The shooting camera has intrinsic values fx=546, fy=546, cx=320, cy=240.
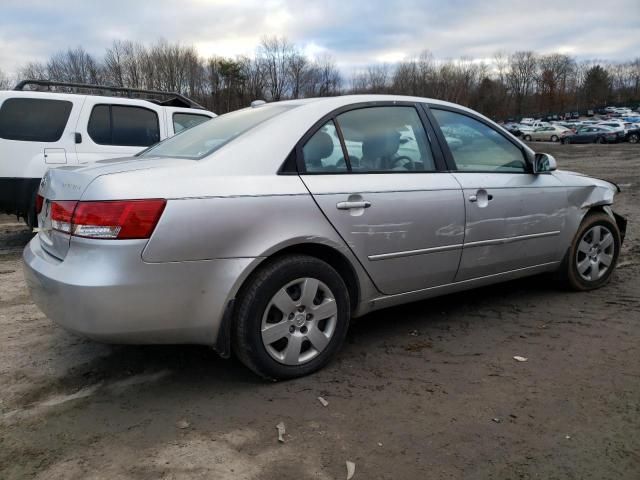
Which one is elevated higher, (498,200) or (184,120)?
(184,120)

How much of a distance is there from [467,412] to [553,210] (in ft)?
7.15

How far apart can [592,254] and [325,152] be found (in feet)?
9.31

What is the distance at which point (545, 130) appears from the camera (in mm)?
51688

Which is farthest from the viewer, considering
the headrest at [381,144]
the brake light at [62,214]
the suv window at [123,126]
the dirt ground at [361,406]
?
the suv window at [123,126]

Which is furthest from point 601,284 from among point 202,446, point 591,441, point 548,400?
point 202,446

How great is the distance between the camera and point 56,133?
21.9ft

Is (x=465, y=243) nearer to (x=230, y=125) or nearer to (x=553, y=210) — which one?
(x=553, y=210)

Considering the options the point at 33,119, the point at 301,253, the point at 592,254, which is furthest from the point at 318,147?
the point at 33,119

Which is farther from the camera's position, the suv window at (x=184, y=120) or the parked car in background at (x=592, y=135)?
the parked car in background at (x=592, y=135)

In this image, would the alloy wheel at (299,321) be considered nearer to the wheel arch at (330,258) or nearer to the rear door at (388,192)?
the wheel arch at (330,258)

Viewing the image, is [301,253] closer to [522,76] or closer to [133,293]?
[133,293]

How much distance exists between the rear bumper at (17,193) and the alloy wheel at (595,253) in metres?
5.81

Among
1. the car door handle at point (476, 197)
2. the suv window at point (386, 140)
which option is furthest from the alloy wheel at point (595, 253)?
the suv window at point (386, 140)

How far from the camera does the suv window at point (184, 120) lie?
786 centimetres
